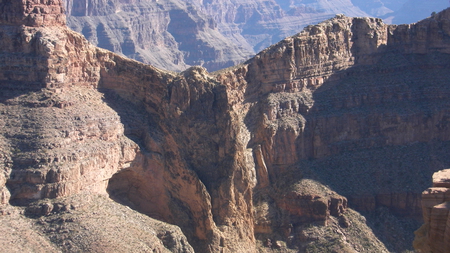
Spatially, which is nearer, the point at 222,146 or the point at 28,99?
the point at 28,99

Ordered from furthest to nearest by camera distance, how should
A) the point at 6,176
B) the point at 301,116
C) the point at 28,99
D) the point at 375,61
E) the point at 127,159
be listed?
the point at 375,61 < the point at 301,116 < the point at 127,159 < the point at 28,99 < the point at 6,176

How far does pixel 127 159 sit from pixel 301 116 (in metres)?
20.0

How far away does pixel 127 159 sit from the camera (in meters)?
51.6

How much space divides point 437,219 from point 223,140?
29.6 m

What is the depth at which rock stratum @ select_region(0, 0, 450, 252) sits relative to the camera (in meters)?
45.8

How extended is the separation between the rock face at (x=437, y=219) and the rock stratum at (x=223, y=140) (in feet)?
71.2

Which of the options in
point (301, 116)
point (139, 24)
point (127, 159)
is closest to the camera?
point (127, 159)

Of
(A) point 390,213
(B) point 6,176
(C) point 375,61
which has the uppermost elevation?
(C) point 375,61

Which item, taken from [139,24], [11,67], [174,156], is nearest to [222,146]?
[174,156]

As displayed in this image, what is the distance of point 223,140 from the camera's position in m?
54.5

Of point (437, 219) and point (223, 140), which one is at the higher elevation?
point (223, 140)

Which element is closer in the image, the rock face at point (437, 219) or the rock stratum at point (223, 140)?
the rock face at point (437, 219)

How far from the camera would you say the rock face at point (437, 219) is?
84.7ft

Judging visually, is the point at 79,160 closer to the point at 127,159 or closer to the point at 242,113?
the point at 127,159
